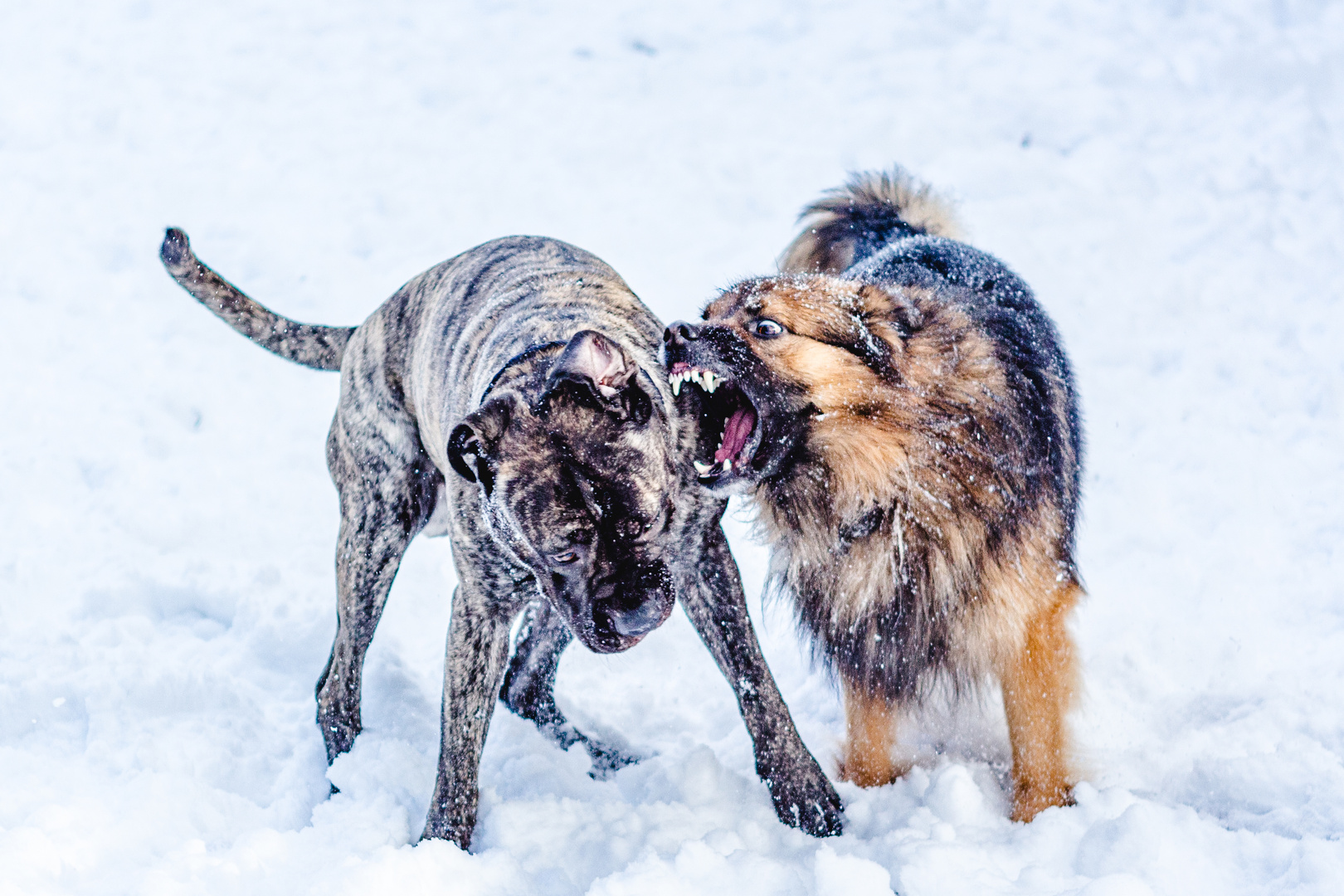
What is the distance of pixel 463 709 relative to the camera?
2.89 m

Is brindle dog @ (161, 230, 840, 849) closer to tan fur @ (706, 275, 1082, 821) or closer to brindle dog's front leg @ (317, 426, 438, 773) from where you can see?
brindle dog's front leg @ (317, 426, 438, 773)

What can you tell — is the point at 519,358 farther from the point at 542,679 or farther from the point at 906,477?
the point at 542,679

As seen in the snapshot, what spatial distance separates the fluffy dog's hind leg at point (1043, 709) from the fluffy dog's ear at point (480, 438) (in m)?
1.63

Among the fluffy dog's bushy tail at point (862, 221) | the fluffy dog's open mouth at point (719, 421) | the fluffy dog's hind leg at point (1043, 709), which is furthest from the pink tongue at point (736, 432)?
the fluffy dog's bushy tail at point (862, 221)

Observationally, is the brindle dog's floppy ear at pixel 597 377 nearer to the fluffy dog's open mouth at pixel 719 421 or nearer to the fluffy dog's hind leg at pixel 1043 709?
the fluffy dog's open mouth at pixel 719 421

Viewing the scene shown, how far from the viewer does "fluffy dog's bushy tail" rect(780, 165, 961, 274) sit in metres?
4.39

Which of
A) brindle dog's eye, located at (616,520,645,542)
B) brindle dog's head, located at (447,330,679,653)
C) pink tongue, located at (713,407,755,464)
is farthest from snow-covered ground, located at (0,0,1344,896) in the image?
pink tongue, located at (713,407,755,464)

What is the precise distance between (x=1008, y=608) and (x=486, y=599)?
1.50m

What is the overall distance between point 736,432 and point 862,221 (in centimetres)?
190

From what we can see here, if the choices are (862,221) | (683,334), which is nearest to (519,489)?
(683,334)

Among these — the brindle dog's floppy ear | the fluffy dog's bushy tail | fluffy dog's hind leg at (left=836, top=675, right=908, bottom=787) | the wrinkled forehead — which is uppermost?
the fluffy dog's bushy tail

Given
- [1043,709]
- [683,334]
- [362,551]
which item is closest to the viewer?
[683,334]

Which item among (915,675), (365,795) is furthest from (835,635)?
(365,795)

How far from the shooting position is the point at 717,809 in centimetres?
297
